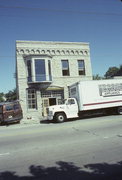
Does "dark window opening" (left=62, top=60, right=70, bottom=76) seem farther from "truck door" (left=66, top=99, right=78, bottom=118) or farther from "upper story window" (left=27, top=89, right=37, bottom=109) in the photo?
"truck door" (left=66, top=99, right=78, bottom=118)

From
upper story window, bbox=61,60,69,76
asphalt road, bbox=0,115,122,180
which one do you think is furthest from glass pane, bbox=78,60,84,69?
asphalt road, bbox=0,115,122,180

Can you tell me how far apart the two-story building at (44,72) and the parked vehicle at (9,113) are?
420 cm

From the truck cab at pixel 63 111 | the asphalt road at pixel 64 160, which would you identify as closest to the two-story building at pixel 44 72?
the truck cab at pixel 63 111

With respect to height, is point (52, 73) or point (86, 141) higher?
point (52, 73)

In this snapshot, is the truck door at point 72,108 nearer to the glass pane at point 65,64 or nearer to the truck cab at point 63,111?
the truck cab at point 63,111

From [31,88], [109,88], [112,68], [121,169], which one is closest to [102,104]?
[109,88]

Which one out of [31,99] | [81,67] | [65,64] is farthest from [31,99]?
[81,67]

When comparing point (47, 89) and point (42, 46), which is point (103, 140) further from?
point (42, 46)

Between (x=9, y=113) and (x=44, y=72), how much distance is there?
26.1 ft

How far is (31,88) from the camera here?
2412 centimetres

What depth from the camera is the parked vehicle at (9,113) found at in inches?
726

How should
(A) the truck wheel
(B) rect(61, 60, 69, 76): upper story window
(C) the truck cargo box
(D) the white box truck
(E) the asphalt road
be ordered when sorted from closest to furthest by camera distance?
1. (E) the asphalt road
2. (A) the truck wheel
3. (D) the white box truck
4. (C) the truck cargo box
5. (B) rect(61, 60, 69, 76): upper story window

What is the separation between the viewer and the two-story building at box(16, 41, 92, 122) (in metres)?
23.8

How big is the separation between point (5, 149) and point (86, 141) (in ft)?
11.7
